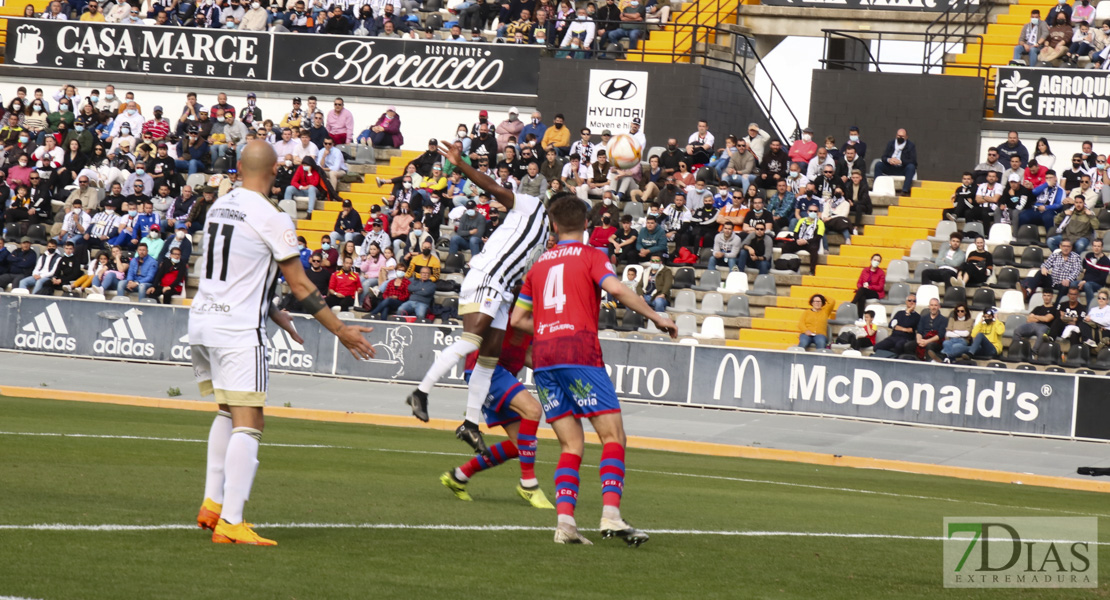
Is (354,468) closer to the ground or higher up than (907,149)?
closer to the ground

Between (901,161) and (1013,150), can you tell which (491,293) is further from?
(901,161)

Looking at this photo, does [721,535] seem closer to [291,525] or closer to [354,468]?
[291,525]

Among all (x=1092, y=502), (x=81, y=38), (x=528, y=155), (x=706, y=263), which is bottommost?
(x=1092, y=502)

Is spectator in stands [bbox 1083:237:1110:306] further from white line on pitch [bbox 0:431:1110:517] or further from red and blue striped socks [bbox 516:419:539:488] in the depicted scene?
red and blue striped socks [bbox 516:419:539:488]

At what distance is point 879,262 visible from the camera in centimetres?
2616

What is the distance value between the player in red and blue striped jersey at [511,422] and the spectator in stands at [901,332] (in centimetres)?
1345

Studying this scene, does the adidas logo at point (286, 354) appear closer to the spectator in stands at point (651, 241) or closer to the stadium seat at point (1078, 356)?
the spectator in stands at point (651, 241)

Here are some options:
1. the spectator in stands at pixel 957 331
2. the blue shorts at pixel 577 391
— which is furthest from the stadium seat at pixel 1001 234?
the blue shorts at pixel 577 391

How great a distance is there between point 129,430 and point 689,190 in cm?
1603

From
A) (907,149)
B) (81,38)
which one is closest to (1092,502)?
(907,149)

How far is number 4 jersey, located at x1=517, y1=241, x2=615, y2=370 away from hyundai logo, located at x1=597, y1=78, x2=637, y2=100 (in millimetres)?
24835

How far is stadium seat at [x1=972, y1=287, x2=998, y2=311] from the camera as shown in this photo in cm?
2434

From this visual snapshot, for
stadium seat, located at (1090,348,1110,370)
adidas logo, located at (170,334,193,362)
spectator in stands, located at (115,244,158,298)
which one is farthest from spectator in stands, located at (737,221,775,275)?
spectator in stands, located at (115,244,158,298)

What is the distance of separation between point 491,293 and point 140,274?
19.2 meters
